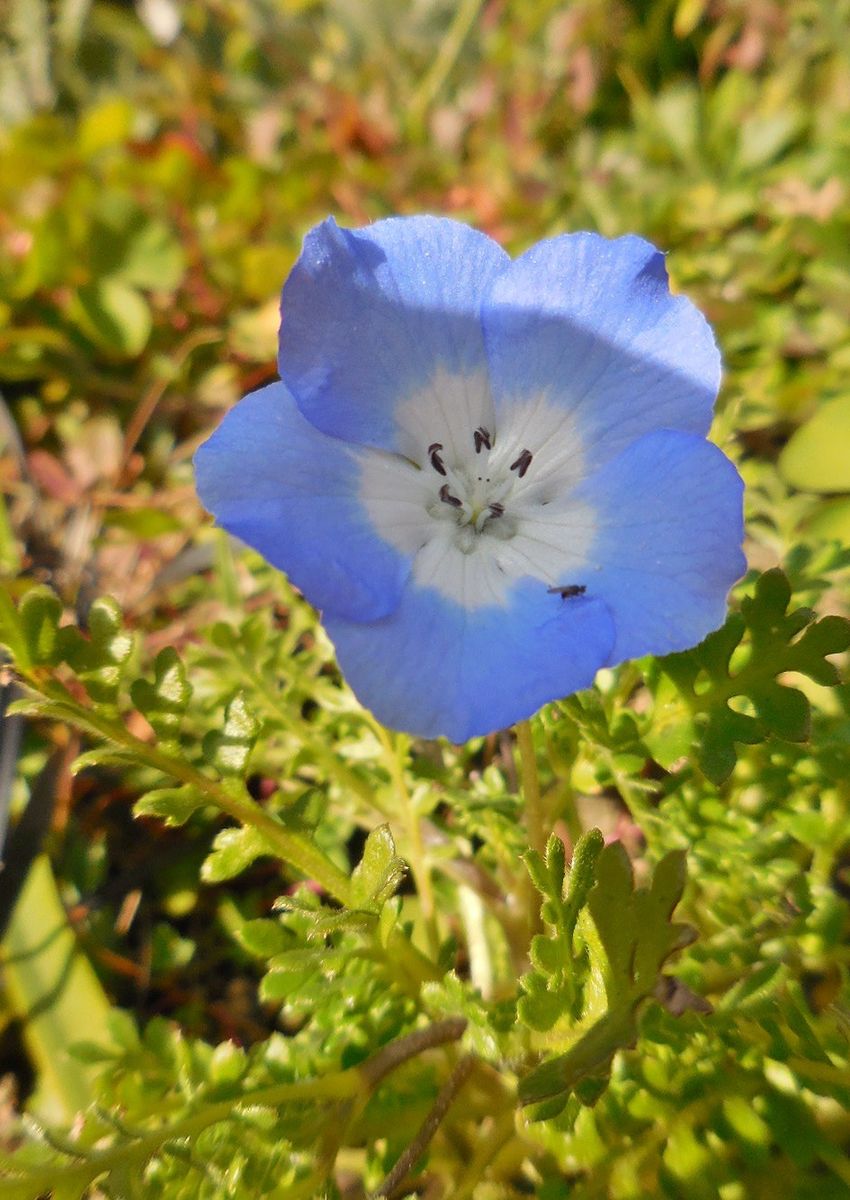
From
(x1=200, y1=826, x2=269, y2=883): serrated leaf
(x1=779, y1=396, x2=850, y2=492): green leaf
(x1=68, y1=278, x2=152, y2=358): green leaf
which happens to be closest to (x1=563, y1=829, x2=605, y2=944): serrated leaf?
(x1=200, y1=826, x2=269, y2=883): serrated leaf

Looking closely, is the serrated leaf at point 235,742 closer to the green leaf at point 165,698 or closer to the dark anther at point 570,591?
the green leaf at point 165,698

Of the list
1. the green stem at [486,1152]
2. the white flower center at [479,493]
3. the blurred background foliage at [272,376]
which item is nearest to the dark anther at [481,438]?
the white flower center at [479,493]

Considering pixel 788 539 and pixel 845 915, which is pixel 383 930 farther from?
pixel 788 539

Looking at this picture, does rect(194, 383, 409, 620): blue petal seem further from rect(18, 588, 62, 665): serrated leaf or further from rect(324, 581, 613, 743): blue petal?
rect(18, 588, 62, 665): serrated leaf

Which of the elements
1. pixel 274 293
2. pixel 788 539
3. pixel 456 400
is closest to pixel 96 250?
pixel 274 293

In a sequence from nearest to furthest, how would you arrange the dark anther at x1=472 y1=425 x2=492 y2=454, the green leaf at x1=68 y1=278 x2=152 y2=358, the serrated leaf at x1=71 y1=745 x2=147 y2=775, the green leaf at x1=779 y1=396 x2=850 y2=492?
the serrated leaf at x1=71 y1=745 x2=147 y2=775, the dark anther at x1=472 y1=425 x2=492 y2=454, the green leaf at x1=779 y1=396 x2=850 y2=492, the green leaf at x1=68 y1=278 x2=152 y2=358

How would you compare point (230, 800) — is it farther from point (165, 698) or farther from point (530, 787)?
point (530, 787)

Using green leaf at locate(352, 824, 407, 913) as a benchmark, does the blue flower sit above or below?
above

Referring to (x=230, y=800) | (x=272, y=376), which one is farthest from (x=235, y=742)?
(x=272, y=376)
